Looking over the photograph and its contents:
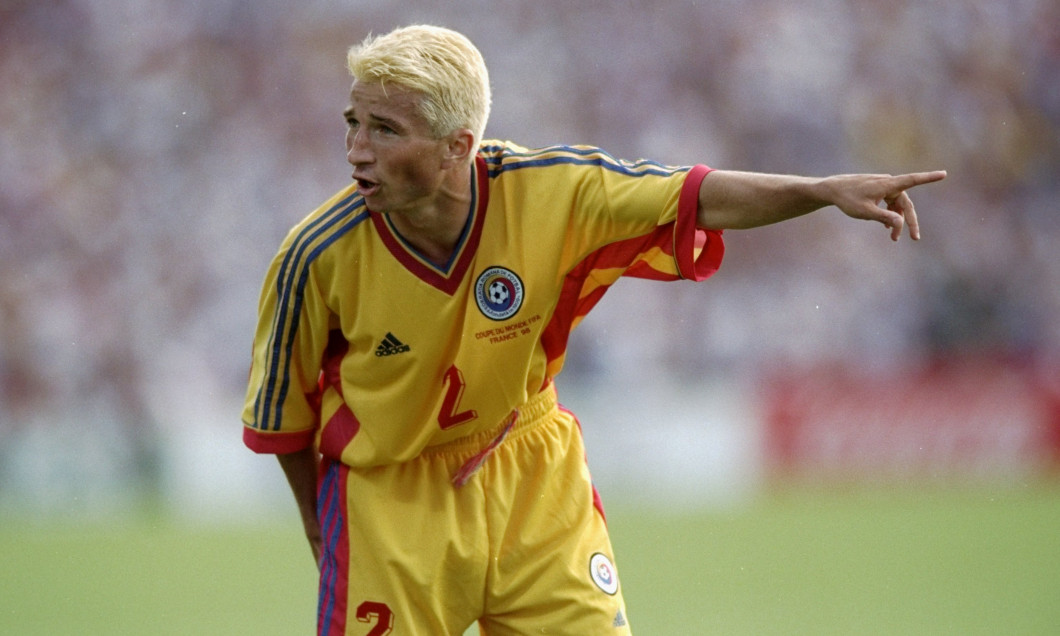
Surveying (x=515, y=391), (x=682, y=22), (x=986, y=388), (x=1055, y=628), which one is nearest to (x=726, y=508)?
(x=986, y=388)

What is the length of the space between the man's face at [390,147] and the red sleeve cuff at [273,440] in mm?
812

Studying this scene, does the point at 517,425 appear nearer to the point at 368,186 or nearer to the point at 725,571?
the point at 368,186

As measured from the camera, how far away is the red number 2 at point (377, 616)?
12.4 feet

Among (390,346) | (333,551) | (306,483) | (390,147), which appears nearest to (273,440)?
(306,483)

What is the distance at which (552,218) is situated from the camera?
371cm

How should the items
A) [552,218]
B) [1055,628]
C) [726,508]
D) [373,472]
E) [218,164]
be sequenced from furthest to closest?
[218,164], [726,508], [1055,628], [373,472], [552,218]

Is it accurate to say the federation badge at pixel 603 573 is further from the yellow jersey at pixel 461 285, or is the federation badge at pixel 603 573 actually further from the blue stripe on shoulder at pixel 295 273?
the blue stripe on shoulder at pixel 295 273

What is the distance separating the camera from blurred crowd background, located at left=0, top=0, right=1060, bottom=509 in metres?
12.0

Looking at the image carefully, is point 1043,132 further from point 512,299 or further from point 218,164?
point 512,299

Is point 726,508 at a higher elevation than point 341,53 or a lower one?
lower

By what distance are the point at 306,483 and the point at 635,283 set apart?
27.7ft

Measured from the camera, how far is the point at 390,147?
3527 mm

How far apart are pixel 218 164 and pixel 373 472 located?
9.27 metres

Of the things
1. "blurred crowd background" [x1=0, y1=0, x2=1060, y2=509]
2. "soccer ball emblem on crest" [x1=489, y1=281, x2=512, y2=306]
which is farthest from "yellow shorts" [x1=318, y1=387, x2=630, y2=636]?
"blurred crowd background" [x1=0, y1=0, x2=1060, y2=509]
